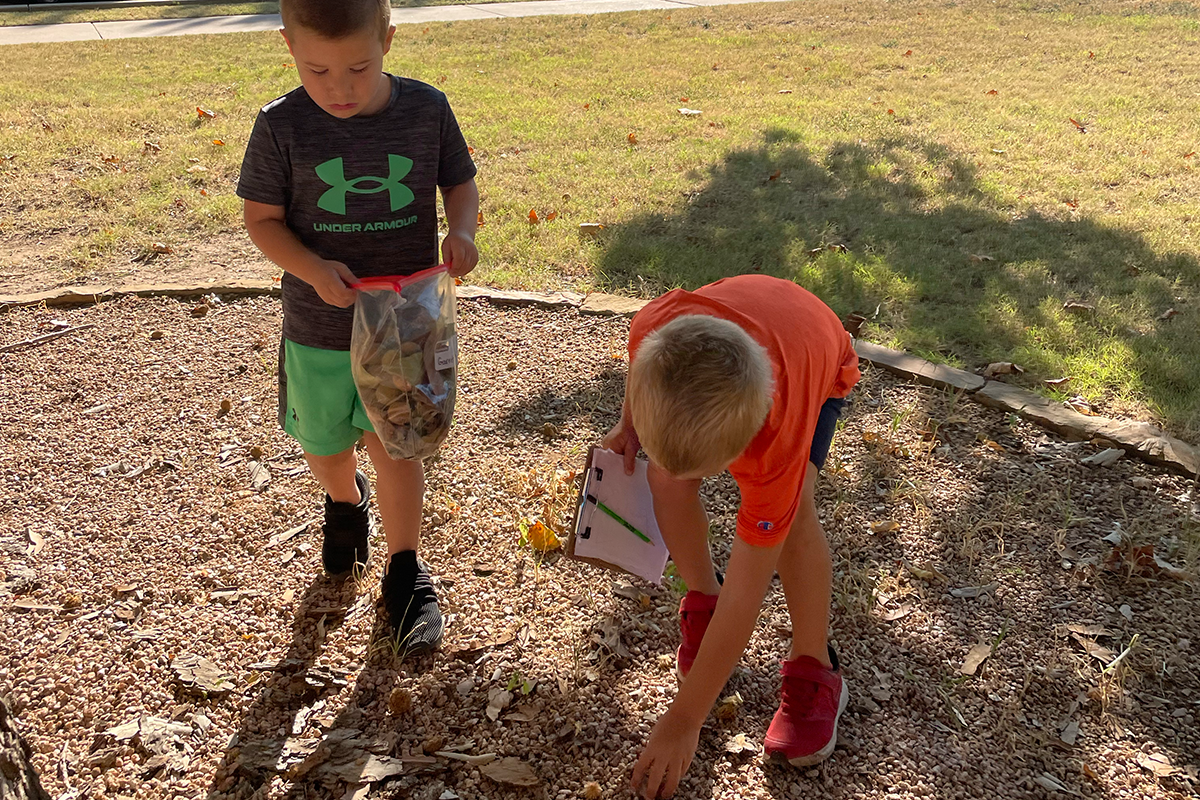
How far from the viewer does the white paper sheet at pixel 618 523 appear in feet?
7.24

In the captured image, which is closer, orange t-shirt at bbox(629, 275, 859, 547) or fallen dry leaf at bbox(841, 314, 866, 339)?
orange t-shirt at bbox(629, 275, 859, 547)

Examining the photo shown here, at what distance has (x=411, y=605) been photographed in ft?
7.86

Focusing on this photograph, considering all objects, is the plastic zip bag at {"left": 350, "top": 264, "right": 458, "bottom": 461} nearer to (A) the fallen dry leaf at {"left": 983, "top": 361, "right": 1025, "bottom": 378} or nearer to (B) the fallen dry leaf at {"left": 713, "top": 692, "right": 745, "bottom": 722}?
(B) the fallen dry leaf at {"left": 713, "top": 692, "right": 745, "bottom": 722}

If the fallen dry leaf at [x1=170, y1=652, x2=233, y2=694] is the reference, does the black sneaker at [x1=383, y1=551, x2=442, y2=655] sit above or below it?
above

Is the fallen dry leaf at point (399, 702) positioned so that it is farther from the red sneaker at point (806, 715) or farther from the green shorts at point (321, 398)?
the red sneaker at point (806, 715)

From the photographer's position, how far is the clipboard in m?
2.21

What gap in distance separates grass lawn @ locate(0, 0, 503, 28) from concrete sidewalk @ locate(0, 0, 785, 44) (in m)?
Answer: 0.33

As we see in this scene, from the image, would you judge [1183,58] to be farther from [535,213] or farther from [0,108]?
[0,108]

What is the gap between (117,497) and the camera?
2926 mm

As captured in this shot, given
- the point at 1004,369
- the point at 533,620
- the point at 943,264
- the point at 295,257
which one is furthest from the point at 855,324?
the point at 295,257

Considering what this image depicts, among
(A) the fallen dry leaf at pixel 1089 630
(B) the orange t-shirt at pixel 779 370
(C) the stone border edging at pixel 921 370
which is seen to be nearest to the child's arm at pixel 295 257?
(B) the orange t-shirt at pixel 779 370

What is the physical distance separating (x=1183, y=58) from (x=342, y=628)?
30.5 ft

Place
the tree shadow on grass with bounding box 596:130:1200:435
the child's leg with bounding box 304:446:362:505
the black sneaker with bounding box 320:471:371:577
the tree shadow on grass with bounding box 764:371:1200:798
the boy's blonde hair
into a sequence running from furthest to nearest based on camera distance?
A: the tree shadow on grass with bounding box 596:130:1200:435
the black sneaker with bounding box 320:471:371:577
the child's leg with bounding box 304:446:362:505
the tree shadow on grass with bounding box 764:371:1200:798
the boy's blonde hair

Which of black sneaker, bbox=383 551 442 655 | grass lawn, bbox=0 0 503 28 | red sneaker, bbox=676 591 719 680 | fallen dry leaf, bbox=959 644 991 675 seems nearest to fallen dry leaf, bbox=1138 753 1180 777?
fallen dry leaf, bbox=959 644 991 675
